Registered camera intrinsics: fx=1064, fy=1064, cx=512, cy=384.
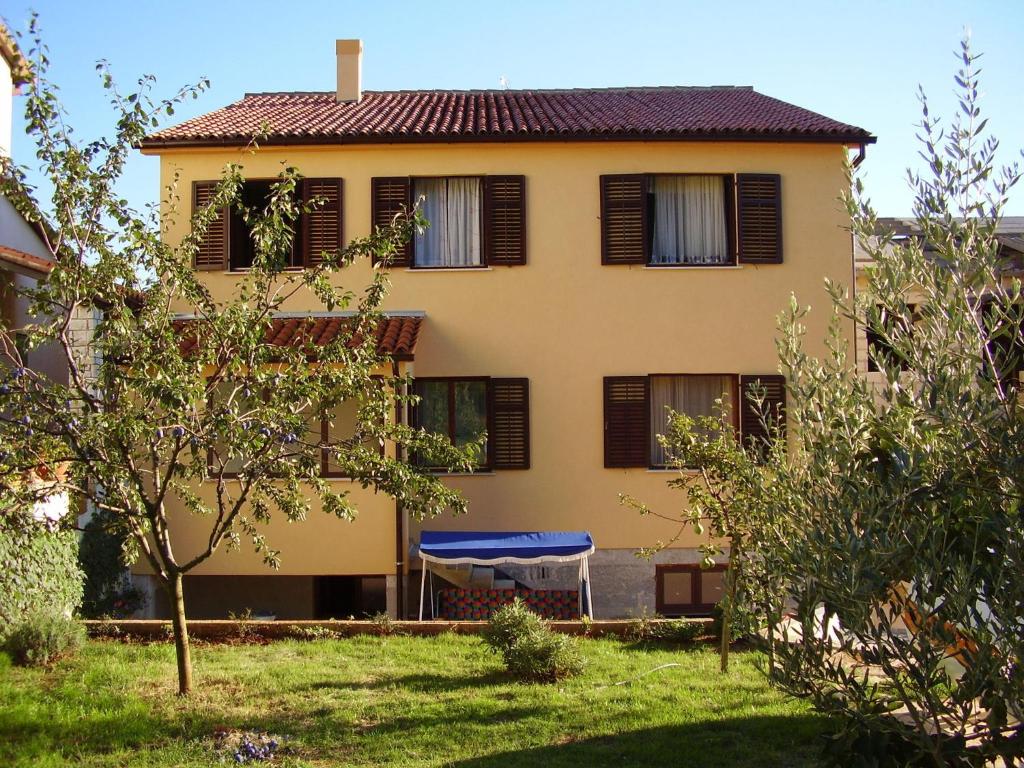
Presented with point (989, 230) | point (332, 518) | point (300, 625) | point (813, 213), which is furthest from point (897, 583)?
point (813, 213)

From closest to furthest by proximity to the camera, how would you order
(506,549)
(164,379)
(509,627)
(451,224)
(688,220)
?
(164,379)
(509,627)
(506,549)
(451,224)
(688,220)

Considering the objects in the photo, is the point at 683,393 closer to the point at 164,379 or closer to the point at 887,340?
the point at 164,379

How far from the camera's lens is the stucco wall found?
16078mm

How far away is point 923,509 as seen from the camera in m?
4.68

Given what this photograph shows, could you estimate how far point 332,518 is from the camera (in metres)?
15.1

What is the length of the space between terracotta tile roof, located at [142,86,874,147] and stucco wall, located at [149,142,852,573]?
0.30 m

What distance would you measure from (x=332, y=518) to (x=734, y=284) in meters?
7.02

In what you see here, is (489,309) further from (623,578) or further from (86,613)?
(86,613)

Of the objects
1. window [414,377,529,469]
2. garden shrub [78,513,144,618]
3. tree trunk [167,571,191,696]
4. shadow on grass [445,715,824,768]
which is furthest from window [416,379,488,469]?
shadow on grass [445,715,824,768]

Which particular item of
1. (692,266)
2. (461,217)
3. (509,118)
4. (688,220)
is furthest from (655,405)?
(509,118)

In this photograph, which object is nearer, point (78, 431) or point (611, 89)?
point (78, 431)

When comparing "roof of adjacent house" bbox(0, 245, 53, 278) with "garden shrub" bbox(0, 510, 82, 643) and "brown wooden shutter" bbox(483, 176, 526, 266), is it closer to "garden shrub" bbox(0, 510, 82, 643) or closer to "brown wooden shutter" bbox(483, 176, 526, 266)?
"garden shrub" bbox(0, 510, 82, 643)

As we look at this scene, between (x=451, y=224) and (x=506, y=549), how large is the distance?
5.41 m

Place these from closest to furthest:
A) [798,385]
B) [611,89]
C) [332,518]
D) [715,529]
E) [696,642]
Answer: [798,385] < [715,529] < [696,642] < [332,518] < [611,89]
